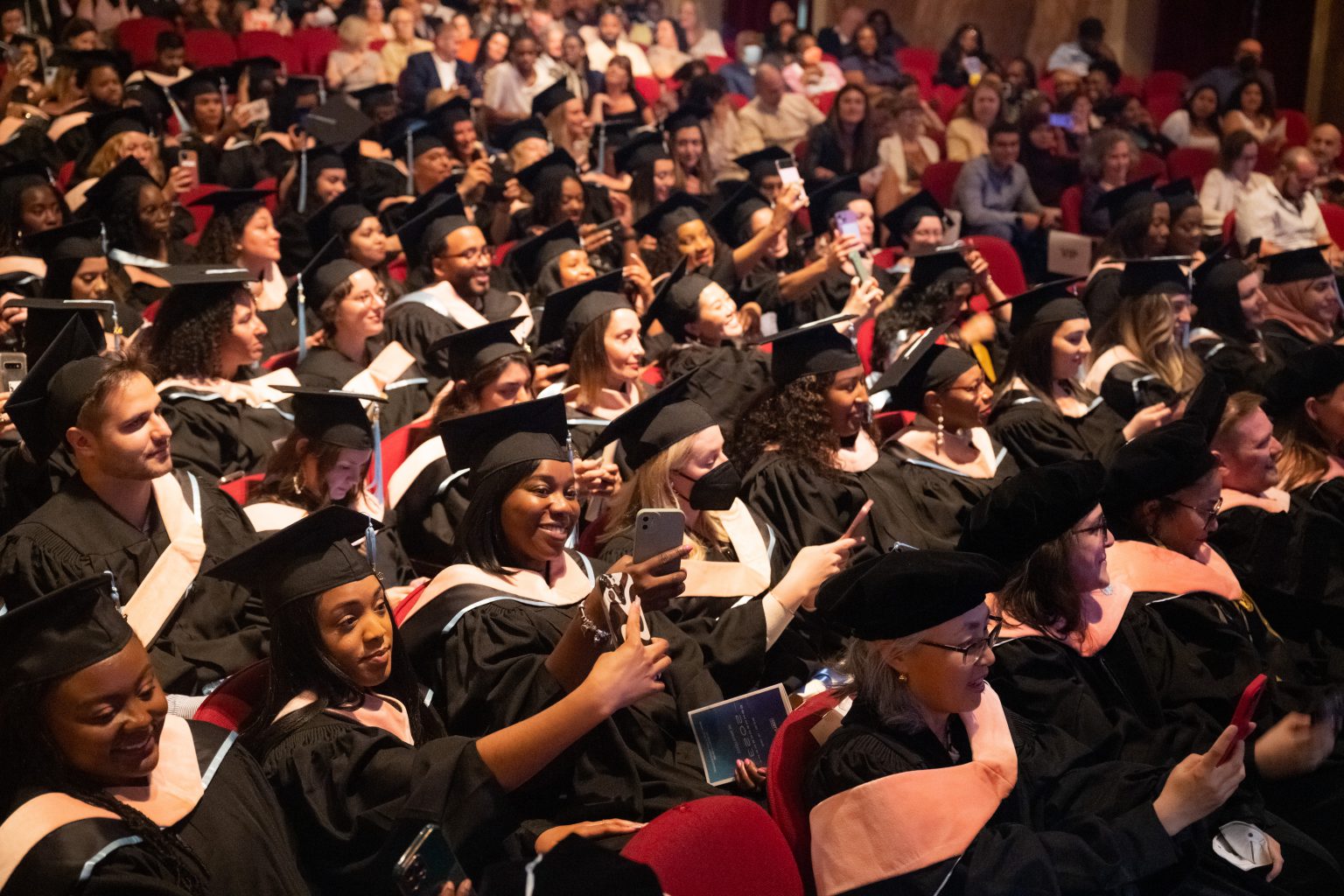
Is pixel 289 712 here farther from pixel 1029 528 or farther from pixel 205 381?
pixel 205 381

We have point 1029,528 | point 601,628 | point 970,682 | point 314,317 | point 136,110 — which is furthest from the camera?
point 136,110

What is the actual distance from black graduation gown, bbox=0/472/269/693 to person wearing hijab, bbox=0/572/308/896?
1.09 meters

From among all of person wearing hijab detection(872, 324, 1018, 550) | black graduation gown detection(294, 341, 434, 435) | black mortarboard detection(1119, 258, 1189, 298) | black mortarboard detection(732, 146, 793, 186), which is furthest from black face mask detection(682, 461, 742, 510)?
black mortarboard detection(732, 146, 793, 186)

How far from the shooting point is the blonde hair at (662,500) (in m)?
3.86

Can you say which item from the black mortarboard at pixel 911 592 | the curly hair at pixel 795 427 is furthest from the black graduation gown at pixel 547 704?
the curly hair at pixel 795 427

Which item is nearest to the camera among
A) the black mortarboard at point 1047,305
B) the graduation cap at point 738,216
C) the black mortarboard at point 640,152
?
the black mortarboard at point 1047,305

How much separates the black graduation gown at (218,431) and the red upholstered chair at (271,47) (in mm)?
6292

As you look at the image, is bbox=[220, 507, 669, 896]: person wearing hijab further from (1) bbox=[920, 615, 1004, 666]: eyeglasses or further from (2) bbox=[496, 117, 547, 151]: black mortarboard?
(2) bbox=[496, 117, 547, 151]: black mortarboard

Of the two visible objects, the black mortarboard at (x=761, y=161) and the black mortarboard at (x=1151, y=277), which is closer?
the black mortarboard at (x=1151, y=277)

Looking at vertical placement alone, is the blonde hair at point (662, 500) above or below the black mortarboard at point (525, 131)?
above

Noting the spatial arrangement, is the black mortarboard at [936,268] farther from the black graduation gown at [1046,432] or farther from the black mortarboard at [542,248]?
the black mortarboard at [542,248]

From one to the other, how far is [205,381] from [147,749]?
2.78m

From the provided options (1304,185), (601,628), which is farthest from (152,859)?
(1304,185)

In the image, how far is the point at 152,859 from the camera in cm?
218
